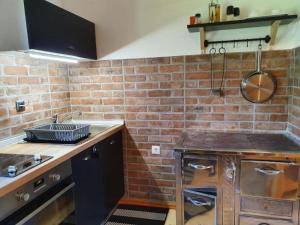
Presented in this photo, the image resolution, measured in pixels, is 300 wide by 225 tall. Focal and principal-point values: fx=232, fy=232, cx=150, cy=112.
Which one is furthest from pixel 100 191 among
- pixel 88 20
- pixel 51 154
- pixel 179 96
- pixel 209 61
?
pixel 88 20

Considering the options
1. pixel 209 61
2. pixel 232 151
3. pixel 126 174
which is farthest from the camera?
pixel 126 174

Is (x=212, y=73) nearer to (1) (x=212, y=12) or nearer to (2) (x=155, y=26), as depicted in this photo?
(1) (x=212, y=12)

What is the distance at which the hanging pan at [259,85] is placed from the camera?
1948mm

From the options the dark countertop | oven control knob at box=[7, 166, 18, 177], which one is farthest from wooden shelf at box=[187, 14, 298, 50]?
oven control knob at box=[7, 166, 18, 177]

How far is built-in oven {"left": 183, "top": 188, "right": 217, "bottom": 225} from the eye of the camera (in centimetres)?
177

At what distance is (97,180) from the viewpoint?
1880mm

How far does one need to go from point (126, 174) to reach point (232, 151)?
1.19 meters

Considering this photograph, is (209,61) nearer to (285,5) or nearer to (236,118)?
(236,118)

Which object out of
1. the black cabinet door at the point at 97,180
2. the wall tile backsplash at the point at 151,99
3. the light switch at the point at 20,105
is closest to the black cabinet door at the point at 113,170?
the black cabinet door at the point at 97,180

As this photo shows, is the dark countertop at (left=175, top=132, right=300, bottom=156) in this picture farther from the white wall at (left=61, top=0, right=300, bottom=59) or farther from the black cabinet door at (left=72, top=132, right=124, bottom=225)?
the white wall at (left=61, top=0, right=300, bottom=59)

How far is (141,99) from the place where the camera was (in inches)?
89.6

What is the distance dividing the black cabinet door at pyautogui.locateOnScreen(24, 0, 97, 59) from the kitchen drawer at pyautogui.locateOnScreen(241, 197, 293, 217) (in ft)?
5.80

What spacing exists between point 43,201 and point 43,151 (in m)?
0.37

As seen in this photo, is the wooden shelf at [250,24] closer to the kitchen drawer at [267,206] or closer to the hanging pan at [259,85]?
the hanging pan at [259,85]
